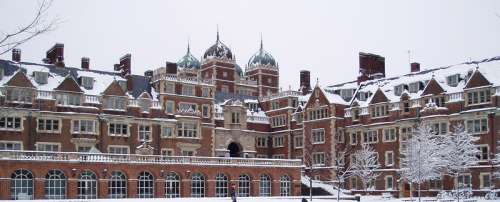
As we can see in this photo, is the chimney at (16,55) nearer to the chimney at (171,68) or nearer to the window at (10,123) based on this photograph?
the window at (10,123)

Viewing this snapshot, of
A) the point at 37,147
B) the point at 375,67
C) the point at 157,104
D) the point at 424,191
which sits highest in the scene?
the point at 375,67

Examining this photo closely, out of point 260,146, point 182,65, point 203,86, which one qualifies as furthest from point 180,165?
point 182,65

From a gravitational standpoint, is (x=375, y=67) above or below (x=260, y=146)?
above

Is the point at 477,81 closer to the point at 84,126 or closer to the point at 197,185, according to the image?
the point at 197,185

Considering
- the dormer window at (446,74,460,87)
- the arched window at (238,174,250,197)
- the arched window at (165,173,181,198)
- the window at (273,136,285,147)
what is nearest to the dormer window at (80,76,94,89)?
the arched window at (165,173,181,198)

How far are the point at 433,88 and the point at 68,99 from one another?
3093cm

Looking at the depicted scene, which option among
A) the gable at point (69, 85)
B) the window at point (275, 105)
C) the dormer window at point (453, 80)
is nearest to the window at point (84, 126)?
the gable at point (69, 85)

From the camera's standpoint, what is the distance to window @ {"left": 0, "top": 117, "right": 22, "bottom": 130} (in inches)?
2151

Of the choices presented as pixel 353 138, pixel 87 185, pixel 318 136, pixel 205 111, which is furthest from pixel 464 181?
pixel 87 185

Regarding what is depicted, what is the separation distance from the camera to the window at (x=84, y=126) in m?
58.5

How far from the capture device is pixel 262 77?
9769cm

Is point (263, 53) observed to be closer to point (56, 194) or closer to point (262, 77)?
point (262, 77)

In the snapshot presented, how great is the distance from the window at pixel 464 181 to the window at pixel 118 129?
→ 2860 centimetres

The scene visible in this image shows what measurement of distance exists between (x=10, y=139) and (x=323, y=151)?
29.3 meters
